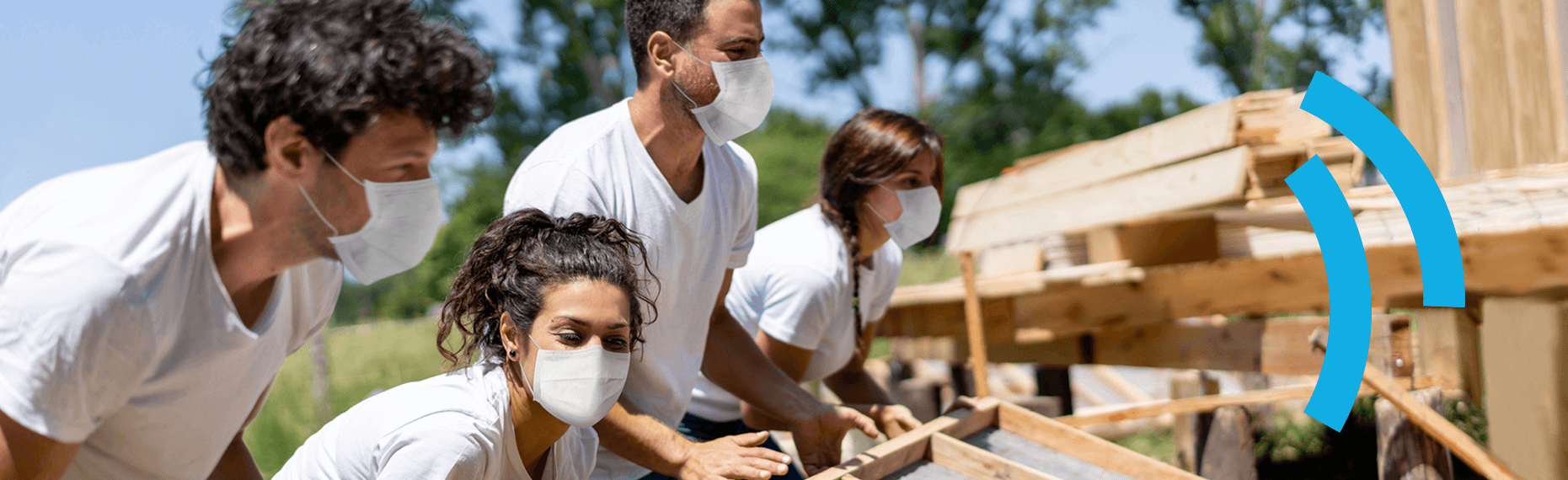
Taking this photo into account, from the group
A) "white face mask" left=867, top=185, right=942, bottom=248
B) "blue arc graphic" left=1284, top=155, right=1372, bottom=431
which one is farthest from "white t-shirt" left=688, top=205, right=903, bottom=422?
"blue arc graphic" left=1284, top=155, right=1372, bottom=431

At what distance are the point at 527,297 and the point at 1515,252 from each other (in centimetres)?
356

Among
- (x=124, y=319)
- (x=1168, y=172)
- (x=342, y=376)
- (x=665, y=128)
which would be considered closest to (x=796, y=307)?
(x=665, y=128)

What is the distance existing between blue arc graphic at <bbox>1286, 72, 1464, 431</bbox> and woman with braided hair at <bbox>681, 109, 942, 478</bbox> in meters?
1.62

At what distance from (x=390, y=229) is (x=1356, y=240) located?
11.9ft

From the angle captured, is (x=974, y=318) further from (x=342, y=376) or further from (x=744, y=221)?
(x=342, y=376)

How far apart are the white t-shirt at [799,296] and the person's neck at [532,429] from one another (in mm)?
1033

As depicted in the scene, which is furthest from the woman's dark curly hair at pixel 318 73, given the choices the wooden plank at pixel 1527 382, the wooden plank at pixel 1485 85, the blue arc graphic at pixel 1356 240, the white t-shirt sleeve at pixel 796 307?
the wooden plank at pixel 1485 85

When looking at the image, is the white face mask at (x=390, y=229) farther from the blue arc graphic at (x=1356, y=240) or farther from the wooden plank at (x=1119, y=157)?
the wooden plank at (x=1119, y=157)

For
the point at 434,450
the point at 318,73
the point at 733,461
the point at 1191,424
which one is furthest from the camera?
the point at 1191,424

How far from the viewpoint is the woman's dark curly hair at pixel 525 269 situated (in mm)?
2219

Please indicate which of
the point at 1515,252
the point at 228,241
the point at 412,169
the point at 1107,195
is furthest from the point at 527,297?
the point at 1107,195

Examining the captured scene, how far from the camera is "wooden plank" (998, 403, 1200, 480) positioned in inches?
112

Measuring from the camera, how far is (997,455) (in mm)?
2916

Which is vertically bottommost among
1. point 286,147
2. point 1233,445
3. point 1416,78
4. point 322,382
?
point 1233,445
